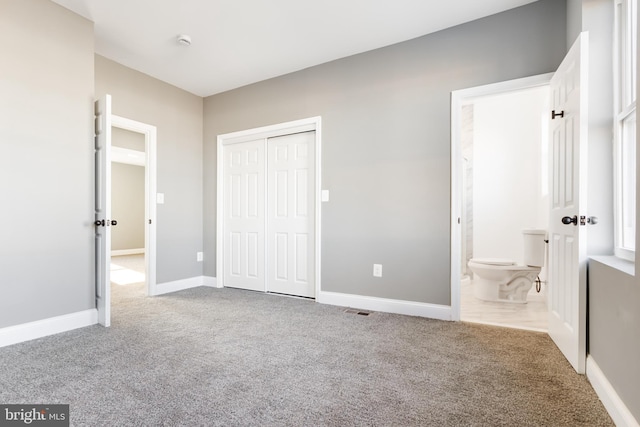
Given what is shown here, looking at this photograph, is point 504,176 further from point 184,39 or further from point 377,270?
point 184,39

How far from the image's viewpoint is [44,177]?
2.50 metres

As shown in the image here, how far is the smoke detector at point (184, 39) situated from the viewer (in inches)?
116

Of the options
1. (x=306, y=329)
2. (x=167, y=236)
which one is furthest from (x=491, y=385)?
(x=167, y=236)

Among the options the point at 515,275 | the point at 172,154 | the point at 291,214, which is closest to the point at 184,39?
the point at 172,154

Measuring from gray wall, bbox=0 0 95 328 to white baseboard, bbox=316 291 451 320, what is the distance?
2.20m

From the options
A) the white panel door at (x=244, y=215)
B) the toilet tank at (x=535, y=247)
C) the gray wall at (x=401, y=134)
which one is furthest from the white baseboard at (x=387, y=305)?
the toilet tank at (x=535, y=247)

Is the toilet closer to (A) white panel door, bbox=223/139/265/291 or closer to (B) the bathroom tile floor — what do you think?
(B) the bathroom tile floor

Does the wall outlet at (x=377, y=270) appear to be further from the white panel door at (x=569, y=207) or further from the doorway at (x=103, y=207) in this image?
the doorway at (x=103, y=207)

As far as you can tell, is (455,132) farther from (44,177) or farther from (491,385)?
(44,177)

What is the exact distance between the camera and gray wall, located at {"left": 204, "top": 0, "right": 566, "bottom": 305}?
8.70 ft

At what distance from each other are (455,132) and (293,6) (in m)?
1.70

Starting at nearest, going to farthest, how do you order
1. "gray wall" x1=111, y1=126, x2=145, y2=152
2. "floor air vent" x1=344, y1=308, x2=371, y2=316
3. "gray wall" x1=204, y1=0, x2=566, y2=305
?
"gray wall" x1=204, y1=0, x2=566, y2=305
"floor air vent" x1=344, y1=308, x2=371, y2=316
"gray wall" x1=111, y1=126, x2=145, y2=152

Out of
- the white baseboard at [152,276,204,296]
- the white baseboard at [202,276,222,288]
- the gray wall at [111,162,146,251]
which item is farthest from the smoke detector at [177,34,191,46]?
the gray wall at [111,162,146,251]

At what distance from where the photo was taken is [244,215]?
4168 mm
